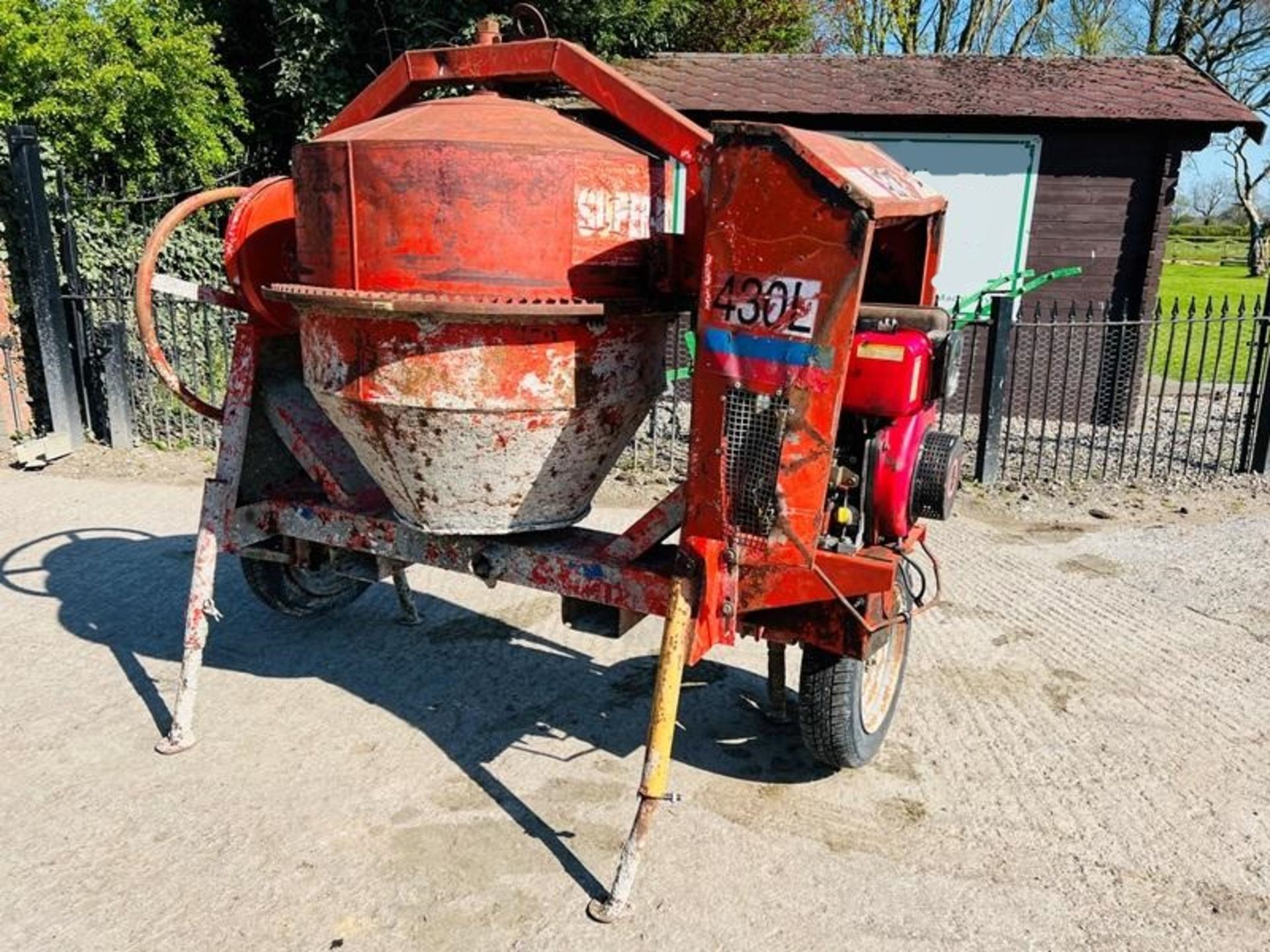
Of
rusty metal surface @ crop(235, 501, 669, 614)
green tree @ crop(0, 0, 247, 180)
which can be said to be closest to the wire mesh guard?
rusty metal surface @ crop(235, 501, 669, 614)

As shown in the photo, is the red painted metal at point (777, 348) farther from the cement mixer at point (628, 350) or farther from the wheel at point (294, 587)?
the wheel at point (294, 587)

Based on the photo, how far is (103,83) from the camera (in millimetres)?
8961

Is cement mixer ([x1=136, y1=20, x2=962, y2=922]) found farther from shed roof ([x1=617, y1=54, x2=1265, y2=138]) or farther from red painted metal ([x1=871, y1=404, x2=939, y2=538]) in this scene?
shed roof ([x1=617, y1=54, x2=1265, y2=138])

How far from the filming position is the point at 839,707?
3174 millimetres

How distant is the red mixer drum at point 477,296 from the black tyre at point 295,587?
5.19ft

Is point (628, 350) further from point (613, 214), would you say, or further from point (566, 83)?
point (566, 83)

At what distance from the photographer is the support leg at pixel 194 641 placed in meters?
3.56

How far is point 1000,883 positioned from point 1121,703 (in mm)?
1457

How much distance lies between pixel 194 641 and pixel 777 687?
206cm

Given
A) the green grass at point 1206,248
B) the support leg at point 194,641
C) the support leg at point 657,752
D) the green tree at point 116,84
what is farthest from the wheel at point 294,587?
the green grass at point 1206,248

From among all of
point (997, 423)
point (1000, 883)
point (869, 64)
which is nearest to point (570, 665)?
point (1000, 883)

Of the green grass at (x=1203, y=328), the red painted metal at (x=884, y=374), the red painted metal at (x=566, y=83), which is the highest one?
the red painted metal at (x=566, y=83)

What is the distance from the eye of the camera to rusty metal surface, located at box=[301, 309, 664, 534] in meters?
2.89

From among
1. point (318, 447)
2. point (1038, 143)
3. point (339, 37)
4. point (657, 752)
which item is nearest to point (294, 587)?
point (318, 447)
